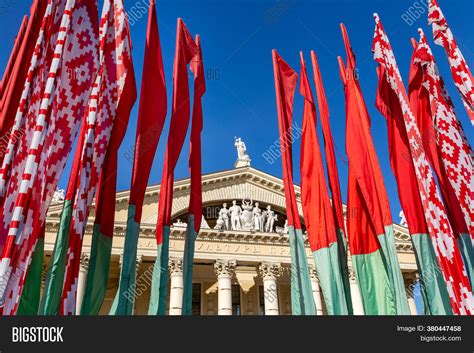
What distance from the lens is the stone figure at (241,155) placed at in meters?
29.2

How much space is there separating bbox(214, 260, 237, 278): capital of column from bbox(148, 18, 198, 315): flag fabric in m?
13.4

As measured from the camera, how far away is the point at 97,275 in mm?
9055

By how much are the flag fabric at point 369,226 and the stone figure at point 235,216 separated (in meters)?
13.5

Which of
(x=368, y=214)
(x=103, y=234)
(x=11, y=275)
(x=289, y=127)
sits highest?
(x=289, y=127)

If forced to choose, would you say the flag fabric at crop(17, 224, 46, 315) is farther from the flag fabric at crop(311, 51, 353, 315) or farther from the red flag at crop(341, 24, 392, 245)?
the red flag at crop(341, 24, 392, 245)

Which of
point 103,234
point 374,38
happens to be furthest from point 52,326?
point 374,38

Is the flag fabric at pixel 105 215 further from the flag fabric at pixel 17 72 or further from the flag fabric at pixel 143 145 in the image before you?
the flag fabric at pixel 17 72

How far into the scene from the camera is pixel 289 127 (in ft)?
40.0

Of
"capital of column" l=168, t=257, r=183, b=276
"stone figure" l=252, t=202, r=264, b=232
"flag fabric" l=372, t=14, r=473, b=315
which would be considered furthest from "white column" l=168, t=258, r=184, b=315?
"flag fabric" l=372, t=14, r=473, b=315

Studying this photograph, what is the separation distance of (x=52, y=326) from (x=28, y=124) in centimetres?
394

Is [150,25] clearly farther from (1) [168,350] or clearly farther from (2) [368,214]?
(1) [168,350]

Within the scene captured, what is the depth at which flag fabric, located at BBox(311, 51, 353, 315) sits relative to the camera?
35.6 feet

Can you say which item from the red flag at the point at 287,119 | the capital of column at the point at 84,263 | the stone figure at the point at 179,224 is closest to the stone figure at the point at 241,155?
the stone figure at the point at 179,224

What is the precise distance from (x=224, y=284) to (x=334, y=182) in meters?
12.8
